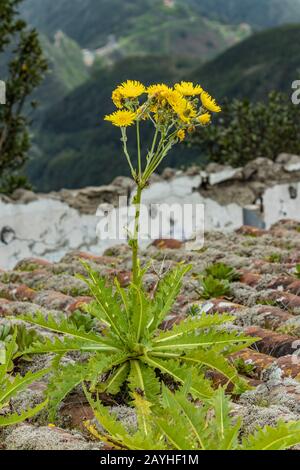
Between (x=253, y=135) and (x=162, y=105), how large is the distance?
21278 mm

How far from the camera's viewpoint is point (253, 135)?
24.4m

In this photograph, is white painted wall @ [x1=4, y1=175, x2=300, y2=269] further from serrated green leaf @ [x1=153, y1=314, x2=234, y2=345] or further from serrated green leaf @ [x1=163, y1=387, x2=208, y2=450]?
serrated green leaf @ [x1=163, y1=387, x2=208, y2=450]

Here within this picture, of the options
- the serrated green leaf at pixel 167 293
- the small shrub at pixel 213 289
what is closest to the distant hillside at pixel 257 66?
the small shrub at pixel 213 289

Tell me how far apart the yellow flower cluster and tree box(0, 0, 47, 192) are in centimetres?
1297

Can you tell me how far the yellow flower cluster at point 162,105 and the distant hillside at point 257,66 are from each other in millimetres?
103429

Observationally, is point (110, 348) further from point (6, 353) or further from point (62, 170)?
point (62, 170)

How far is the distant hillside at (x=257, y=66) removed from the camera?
112m

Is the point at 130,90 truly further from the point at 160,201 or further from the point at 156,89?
the point at 160,201

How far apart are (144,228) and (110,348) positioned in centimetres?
774

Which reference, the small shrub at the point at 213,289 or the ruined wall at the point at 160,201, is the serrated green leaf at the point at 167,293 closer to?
the small shrub at the point at 213,289

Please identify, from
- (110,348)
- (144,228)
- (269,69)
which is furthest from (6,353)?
(269,69)

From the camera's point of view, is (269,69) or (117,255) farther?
(269,69)

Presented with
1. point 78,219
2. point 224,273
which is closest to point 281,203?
point 78,219

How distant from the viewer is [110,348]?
3.55m
